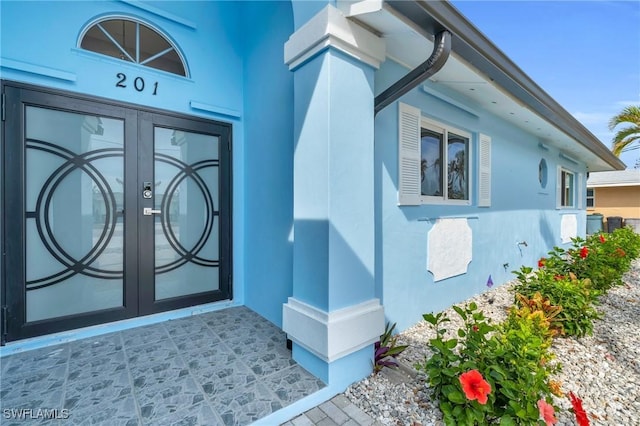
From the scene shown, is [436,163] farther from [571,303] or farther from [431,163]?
[571,303]

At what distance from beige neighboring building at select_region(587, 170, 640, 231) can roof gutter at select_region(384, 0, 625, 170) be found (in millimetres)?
13967

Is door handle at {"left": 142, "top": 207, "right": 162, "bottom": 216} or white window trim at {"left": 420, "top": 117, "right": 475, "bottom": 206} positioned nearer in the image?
door handle at {"left": 142, "top": 207, "right": 162, "bottom": 216}

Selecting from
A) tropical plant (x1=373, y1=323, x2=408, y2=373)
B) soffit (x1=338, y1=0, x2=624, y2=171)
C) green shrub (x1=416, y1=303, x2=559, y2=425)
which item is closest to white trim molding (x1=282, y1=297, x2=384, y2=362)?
tropical plant (x1=373, y1=323, x2=408, y2=373)

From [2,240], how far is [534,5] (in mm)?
6537

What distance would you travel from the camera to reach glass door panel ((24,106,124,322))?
2516mm

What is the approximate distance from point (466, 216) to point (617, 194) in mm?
17189

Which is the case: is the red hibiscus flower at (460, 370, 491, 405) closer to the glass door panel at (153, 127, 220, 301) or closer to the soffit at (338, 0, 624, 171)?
the soffit at (338, 0, 624, 171)

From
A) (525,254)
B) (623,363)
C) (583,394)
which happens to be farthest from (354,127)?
(525,254)

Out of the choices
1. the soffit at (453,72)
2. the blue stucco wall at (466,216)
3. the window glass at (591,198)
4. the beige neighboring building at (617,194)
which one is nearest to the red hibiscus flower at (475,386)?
the blue stucco wall at (466,216)

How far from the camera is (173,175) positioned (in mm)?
3201

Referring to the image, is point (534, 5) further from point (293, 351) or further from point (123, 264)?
point (123, 264)

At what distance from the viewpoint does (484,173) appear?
14.5 feet

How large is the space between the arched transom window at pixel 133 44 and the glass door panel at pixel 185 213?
2.45 ft

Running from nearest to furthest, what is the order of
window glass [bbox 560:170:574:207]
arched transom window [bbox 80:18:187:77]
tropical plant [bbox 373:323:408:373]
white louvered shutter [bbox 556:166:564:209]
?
1. tropical plant [bbox 373:323:408:373]
2. arched transom window [bbox 80:18:187:77]
3. white louvered shutter [bbox 556:166:564:209]
4. window glass [bbox 560:170:574:207]
